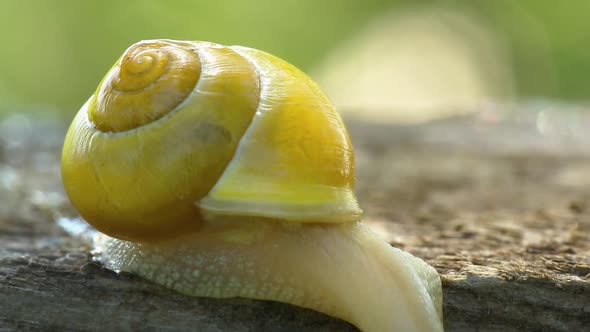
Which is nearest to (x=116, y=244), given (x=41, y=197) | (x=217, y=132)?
(x=217, y=132)

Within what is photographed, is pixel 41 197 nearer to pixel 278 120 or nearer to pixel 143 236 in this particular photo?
pixel 143 236

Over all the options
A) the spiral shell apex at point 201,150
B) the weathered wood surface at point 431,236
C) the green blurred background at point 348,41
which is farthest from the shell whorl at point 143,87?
the green blurred background at point 348,41

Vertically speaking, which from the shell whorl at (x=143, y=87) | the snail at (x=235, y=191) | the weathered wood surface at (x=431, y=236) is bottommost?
the weathered wood surface at (x=431, y=236)

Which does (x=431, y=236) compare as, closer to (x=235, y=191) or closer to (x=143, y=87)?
(x=235, y=191)

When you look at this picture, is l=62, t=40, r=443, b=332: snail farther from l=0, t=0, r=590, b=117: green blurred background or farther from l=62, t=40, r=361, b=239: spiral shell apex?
l=0, t=0, r=590, b=117: green blurred background

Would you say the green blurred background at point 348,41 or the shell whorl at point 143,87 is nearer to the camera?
the shell whorl at point 143,87

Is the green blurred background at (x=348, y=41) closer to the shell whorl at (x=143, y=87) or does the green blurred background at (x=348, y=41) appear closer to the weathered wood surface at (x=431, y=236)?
the weathered wood surface at (x=431, y=236)

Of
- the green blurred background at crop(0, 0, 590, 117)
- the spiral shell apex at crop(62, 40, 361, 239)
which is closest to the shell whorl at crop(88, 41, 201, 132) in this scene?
the spiral shell apex at crop(62, 40, 361, 239)
